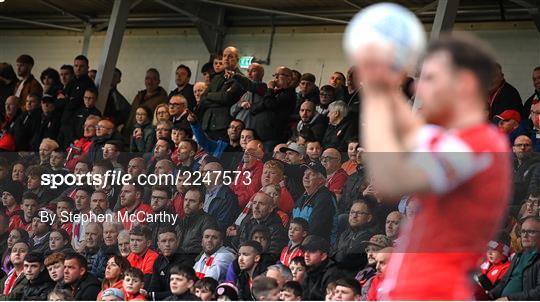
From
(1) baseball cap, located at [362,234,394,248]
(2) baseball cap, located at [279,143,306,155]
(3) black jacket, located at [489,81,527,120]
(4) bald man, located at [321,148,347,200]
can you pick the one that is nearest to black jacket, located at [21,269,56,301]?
(2) baseball cap, located at [279,143,306,155]

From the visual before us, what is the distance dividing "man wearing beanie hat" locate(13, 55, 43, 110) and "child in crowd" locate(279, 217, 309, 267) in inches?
221

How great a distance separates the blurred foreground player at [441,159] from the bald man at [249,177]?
598 centimetres

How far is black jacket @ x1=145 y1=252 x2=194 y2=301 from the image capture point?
785 cm

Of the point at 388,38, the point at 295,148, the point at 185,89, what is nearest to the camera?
the point at 388,38

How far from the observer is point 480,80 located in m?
2.31

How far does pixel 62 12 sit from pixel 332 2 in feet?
13.4

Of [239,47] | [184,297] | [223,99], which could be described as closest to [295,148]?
[223,99]

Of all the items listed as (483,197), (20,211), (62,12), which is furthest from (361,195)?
(62,12)

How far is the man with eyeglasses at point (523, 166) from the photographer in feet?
24.1

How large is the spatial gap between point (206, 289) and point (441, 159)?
5.33m

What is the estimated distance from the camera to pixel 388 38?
85.3 inches

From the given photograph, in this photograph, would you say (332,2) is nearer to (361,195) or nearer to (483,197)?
(361,195)

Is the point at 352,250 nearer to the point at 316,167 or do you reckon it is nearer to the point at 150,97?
the point at 316,167

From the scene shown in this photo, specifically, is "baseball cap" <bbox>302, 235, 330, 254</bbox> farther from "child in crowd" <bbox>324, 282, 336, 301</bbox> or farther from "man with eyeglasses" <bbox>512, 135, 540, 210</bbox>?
"man with eyeglasses" <bbox>512, 135, 540, 210</bbox>
